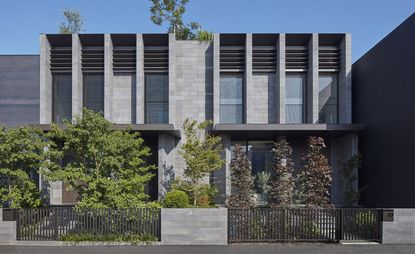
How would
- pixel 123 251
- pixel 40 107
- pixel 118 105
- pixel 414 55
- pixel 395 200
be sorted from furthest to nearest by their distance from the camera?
pixel 118 105 < pixel 40 107 < pixel 395 200 < pixel 414 55 < pixel 123 251

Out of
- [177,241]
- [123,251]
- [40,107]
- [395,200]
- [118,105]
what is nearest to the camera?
[123,251]

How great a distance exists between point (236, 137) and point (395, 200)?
9.14 meters

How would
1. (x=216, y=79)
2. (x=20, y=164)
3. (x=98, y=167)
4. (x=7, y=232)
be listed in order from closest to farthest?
(x=7, y=232)
(x=98, y=167)
(x=20, y=164)
(x=216, y=79)

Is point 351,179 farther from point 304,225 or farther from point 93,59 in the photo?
point 93,59

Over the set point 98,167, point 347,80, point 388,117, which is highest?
point 347,80

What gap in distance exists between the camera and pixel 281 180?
14.8 metres

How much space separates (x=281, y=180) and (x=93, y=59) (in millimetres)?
13517

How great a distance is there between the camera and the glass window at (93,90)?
2067 cm

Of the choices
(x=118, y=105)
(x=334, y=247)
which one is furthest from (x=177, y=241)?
(x=118, y=105)

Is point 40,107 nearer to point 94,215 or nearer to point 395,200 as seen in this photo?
point 94,215

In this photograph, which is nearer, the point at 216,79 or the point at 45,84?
the point at 45,84

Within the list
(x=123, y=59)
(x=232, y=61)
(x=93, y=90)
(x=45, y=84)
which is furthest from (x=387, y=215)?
(x=45, y=84)

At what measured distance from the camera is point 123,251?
36.4 ft

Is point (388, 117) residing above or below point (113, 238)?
above
